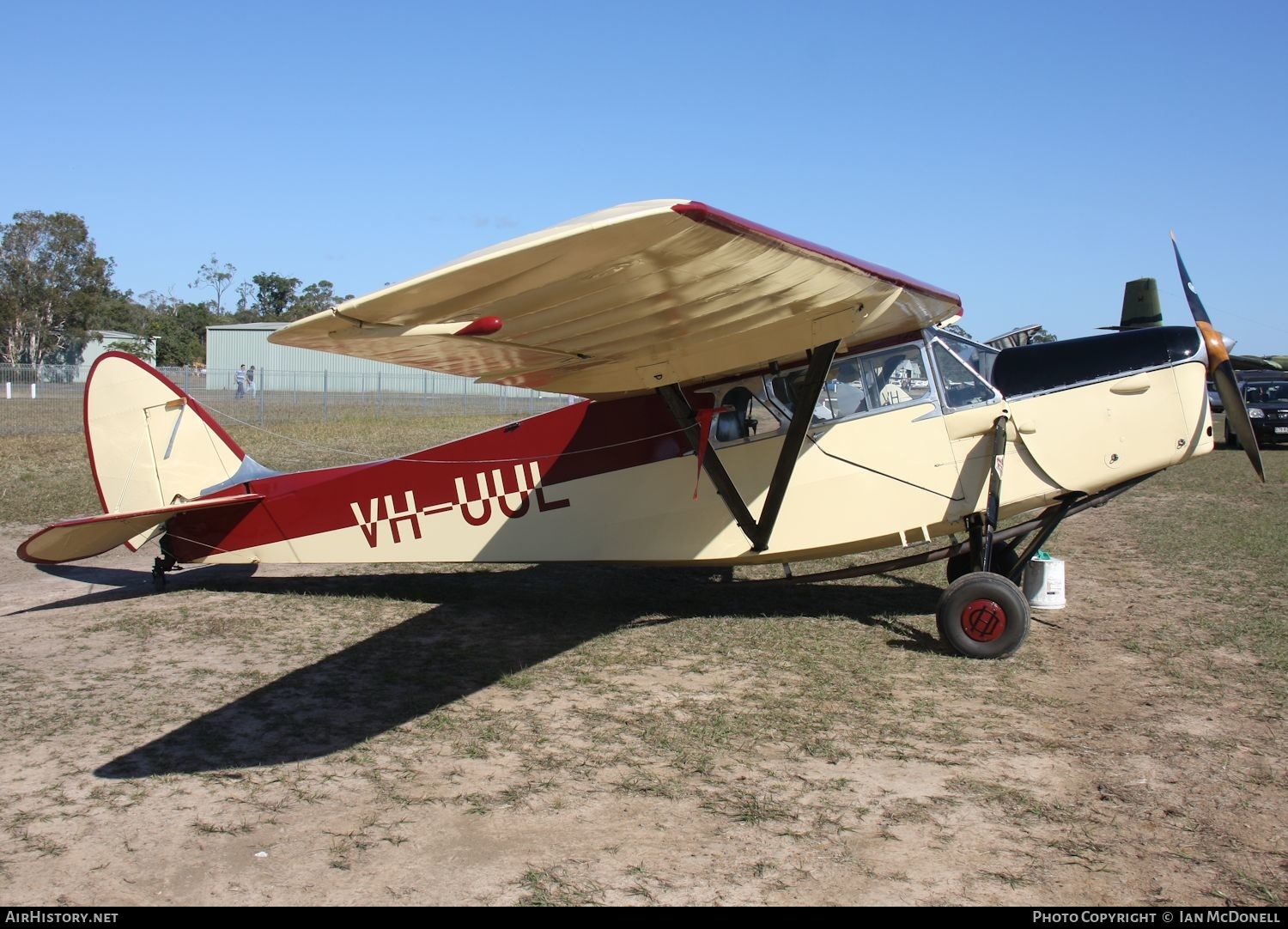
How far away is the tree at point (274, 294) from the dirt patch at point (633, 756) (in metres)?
96.2

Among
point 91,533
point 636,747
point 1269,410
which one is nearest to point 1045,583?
point 636,747

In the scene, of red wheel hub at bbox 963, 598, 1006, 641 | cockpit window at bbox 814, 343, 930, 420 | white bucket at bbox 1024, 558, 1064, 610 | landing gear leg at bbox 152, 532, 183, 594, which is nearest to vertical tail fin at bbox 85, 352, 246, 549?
landing gear leg at bbox 152, 532, 183, 594

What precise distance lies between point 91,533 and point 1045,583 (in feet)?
25.9

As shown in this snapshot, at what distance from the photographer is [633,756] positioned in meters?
5.03

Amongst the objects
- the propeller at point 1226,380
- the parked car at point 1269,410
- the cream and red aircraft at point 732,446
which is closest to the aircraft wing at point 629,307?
the cream and red aircraft at point 732,446

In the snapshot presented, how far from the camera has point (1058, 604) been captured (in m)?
8.00

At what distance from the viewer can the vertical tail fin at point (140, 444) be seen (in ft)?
28.9

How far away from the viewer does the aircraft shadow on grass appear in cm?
Answer: 531

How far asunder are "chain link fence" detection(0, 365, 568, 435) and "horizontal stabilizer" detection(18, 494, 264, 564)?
12.8m

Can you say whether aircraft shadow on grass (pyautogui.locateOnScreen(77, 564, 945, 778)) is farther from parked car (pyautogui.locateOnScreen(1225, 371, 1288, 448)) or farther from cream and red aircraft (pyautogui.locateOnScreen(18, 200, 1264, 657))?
parked car (pyautogui.locateOnScreen(1225, 371, 1288, 448))

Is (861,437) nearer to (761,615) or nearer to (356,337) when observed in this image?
(761,615)

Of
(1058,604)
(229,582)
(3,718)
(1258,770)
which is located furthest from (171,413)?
(1258,770)

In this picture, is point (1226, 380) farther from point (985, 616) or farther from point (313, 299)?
point (313, 299)

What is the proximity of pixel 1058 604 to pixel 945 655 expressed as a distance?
6.08 feet
